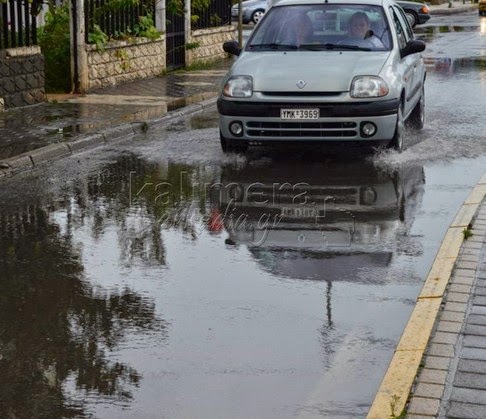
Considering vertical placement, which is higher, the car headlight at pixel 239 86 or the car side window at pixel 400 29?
the car side window at pixel 400 29

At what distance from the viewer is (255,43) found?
1344cm

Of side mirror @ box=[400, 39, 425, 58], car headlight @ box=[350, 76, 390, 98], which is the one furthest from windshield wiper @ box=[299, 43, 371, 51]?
car headlight @ box=[350, 76, 390, 98]

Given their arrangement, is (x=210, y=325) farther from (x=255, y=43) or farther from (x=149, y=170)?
(x=255, y=43)

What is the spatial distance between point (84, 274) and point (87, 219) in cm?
191

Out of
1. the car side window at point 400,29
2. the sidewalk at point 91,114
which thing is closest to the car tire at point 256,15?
the sidewalk at point 91,114

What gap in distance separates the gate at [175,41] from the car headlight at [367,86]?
1129 cm

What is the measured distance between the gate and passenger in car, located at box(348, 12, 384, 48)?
32.7ft

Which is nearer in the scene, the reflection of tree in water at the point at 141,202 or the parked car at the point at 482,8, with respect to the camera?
the reflection of tree in water at the point at 141,202

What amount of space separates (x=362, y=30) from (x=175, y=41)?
10.7 m

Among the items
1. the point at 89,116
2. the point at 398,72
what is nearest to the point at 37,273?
the point at 398,72

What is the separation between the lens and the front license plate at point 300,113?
39.6ft

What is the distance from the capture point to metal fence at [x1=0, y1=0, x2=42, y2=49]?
53.1 feet

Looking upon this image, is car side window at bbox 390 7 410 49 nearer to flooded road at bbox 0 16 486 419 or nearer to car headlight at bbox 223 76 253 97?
flooded road at bbox 0 16 486 419

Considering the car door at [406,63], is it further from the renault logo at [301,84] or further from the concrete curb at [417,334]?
the concrete curb at [417,334]
